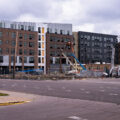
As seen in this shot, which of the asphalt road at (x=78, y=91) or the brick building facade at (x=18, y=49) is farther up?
the brick building facade at (x=18, y=49)

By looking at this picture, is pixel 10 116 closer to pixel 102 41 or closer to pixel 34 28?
pixel 34 28

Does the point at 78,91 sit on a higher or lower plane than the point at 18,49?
lower

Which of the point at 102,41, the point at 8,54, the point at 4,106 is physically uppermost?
the point at 102,41

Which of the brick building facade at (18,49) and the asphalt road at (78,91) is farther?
the brick building facade at (18,49)

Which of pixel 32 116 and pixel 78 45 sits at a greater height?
pixel 78 45

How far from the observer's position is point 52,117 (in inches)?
381

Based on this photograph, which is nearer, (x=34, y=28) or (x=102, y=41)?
(x=34, y=28)

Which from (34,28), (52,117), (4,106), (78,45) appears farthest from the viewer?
(78,45)

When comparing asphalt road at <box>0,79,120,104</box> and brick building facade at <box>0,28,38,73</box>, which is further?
brick building facade at <box>0,28,38,73</box>

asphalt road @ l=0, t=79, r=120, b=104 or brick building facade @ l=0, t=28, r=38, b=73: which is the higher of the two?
brick building facade @ l=0, t=28, r=38, b=73

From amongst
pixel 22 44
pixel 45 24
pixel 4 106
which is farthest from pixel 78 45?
pixel 4 106

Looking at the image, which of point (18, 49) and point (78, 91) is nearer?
point (78, 91)

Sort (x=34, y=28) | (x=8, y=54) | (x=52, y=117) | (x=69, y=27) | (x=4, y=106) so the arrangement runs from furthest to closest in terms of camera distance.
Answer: (x=69, y=27) → (x=34, y=28) → (x=8, y=54) → (x=4, y=106) → (x=52, y=117)

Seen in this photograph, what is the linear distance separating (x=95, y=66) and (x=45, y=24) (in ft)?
79.2
